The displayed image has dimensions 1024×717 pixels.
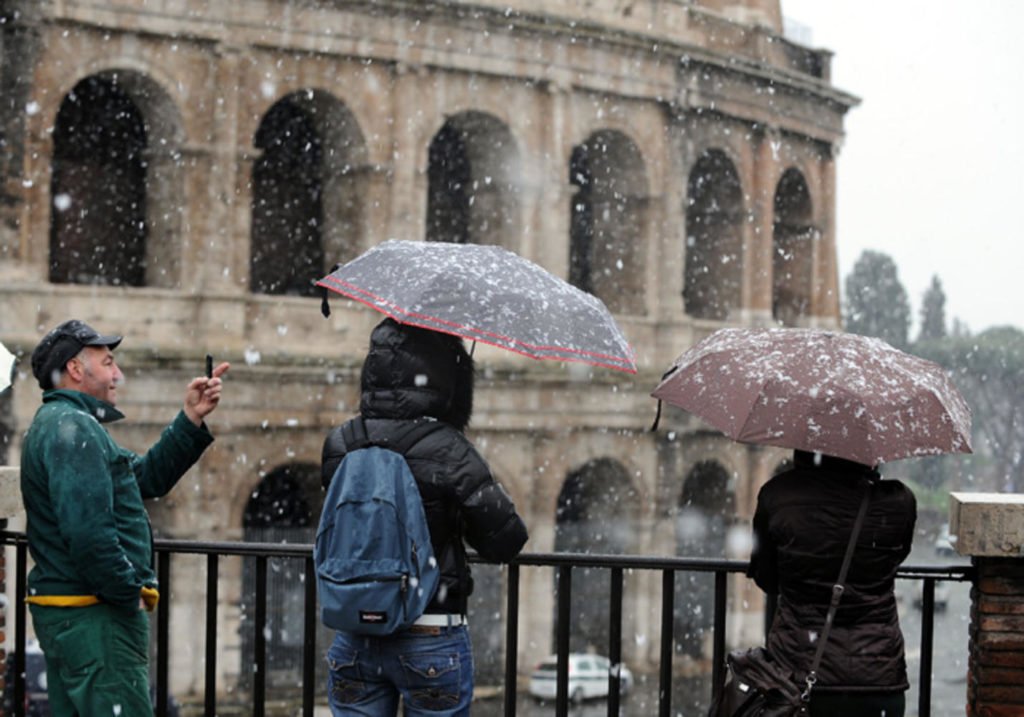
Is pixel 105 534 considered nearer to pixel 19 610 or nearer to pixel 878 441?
pixel 19 610

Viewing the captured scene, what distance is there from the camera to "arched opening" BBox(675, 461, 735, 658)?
2347cm

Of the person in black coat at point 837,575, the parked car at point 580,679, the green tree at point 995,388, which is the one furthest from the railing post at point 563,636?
the green tree at point 995,388

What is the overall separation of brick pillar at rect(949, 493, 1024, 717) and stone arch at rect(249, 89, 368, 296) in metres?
15.4

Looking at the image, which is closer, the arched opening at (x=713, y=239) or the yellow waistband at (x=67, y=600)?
the yellow waistband at (x=67, y=600)

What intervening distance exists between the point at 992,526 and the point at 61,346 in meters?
3.20

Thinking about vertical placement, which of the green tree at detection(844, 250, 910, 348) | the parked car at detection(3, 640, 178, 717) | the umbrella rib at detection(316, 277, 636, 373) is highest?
the green tree at detection(844, 250, 910, 348)

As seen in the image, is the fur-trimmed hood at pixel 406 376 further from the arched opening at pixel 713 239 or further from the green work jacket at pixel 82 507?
the arched opening at pixel 713 239

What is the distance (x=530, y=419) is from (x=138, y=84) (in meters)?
6.81

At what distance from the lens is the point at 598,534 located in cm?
2258

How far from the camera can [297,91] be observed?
19562mm

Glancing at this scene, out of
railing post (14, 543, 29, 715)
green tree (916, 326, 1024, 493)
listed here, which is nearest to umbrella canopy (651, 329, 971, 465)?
railing post (14, 543, 29, 715)

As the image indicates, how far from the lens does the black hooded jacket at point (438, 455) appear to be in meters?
4.27

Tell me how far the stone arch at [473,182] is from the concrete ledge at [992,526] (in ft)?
51.2

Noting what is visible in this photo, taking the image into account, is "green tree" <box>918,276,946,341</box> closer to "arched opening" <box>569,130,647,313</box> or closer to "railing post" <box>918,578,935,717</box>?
"arched opening" <box>569,130,647,313</box>
